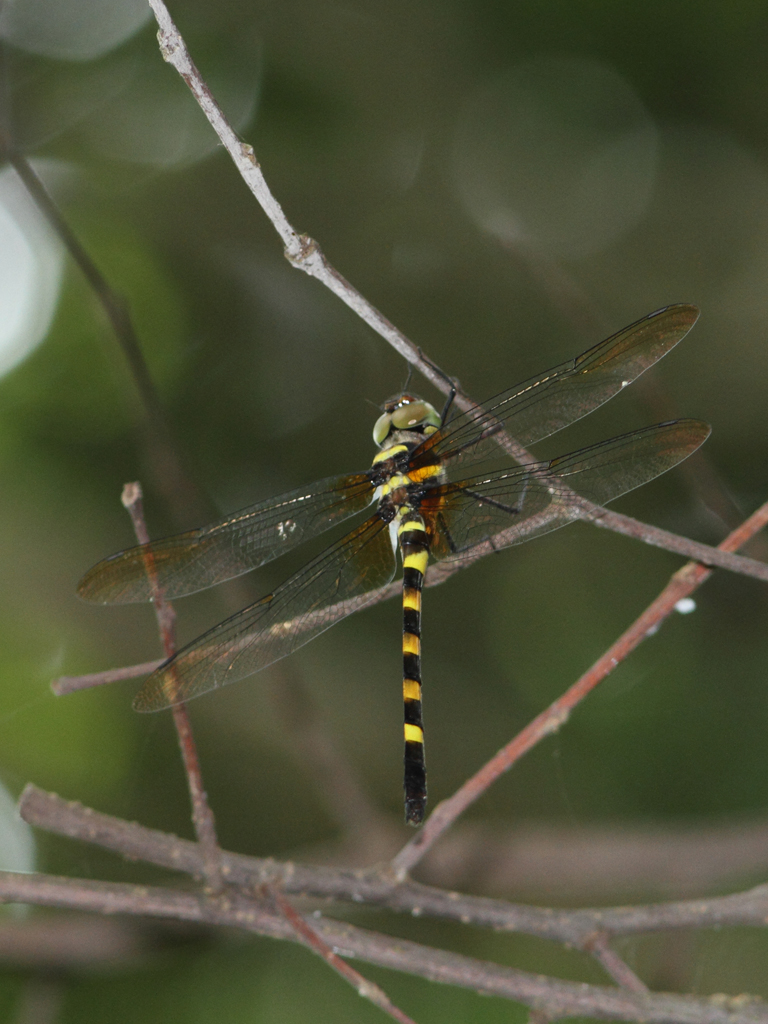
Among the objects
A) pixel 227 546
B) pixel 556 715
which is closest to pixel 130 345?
pixel 227 546

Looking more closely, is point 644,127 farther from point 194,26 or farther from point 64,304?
point 64,304

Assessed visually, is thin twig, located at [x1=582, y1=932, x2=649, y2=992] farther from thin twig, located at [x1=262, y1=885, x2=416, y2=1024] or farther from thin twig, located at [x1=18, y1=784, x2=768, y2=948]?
thin twig, located at [x1=262, y1=885, x2=416, y2=1024]

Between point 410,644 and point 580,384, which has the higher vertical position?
point 580,384

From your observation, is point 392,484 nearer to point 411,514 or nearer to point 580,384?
point 411,514

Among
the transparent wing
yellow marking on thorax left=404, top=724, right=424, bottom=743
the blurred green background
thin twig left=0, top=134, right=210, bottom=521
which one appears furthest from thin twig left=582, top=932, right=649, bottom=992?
thin twig left=0, top=134, right=210, bottom=521

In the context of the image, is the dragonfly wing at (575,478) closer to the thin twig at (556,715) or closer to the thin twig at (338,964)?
the thin twig at (556,715)

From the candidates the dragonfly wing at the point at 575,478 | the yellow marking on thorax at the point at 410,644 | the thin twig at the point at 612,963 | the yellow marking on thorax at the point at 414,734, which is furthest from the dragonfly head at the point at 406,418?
the thin twig at the point at 612,963
